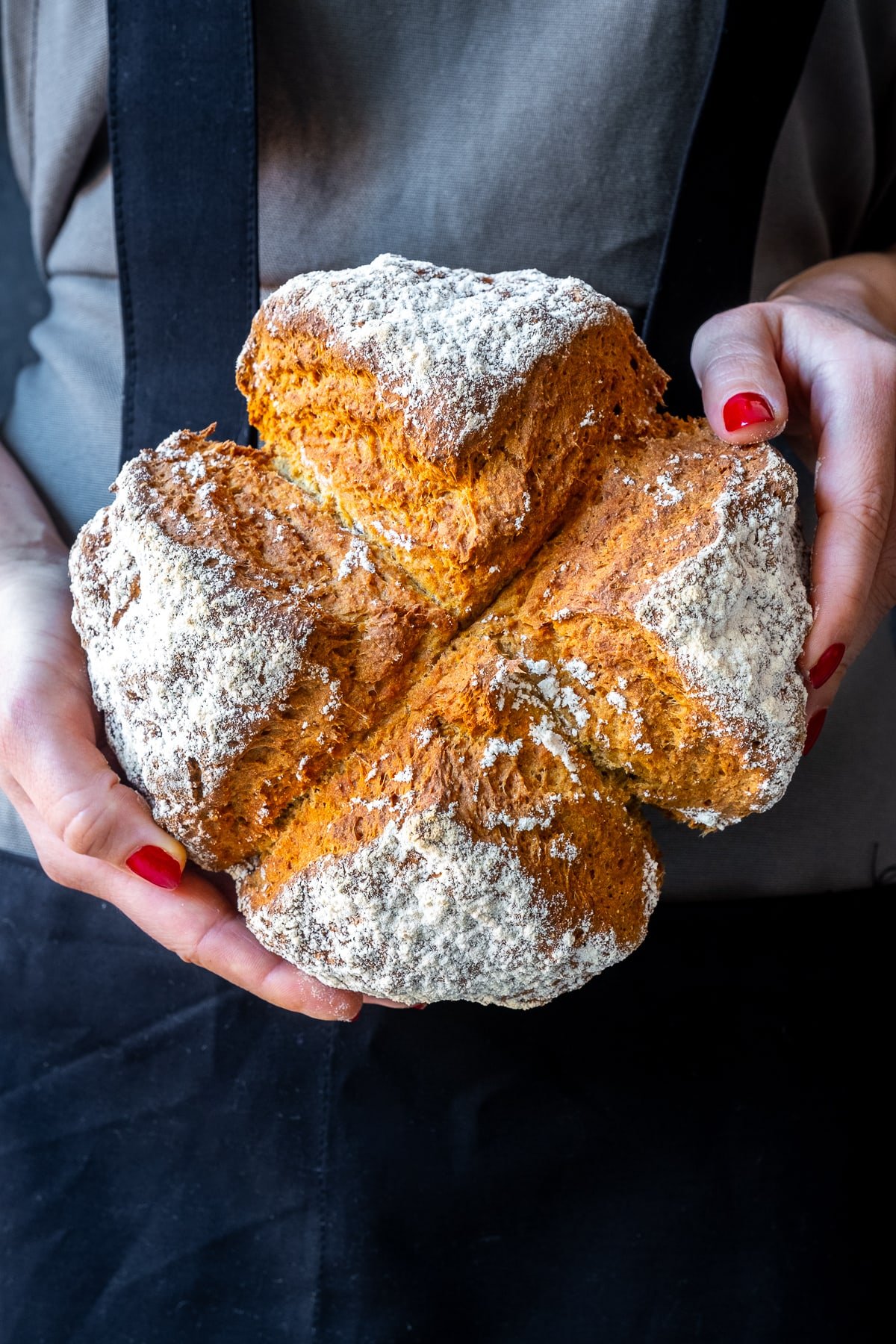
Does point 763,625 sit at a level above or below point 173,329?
below

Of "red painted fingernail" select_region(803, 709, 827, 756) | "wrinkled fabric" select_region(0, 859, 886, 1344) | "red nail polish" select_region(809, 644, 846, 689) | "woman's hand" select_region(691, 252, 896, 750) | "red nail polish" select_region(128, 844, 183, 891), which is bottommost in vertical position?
"wrinkled fabric" select_region(0, 859, 886, 1344)

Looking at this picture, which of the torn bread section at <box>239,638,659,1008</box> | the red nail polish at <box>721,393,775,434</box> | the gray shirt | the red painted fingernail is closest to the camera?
the torn bread section at <box>239,638,659,1008</box>

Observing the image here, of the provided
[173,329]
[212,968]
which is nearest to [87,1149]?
[212,968]

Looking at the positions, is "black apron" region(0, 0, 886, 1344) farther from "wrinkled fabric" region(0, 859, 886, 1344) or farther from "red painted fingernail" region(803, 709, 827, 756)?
"red painted fingernail" region(803, 709, 827, 756)

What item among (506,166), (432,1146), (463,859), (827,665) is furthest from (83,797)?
(506,166)

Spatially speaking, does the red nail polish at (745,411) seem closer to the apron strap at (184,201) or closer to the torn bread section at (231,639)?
the torn bread section at (231,639)

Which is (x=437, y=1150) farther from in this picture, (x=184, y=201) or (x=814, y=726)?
(x=184, y=201)

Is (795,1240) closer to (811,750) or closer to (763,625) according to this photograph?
(811,750)

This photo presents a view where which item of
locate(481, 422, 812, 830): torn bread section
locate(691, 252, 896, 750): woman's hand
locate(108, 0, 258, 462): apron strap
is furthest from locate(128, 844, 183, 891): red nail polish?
locate(691, 252, 896, 750): woman's hand
